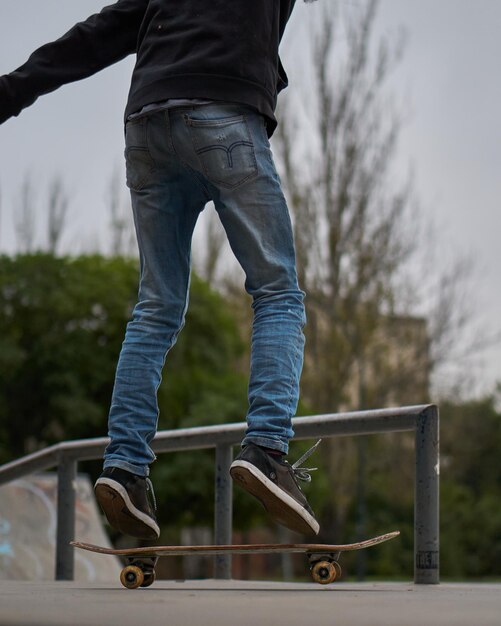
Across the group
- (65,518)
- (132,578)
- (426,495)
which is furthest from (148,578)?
(65,518)

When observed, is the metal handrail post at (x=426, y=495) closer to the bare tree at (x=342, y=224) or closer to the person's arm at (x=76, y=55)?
the person's arm at (x=76, y=55)

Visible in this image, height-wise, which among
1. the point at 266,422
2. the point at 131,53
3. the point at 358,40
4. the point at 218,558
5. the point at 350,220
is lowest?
the point at 218,558

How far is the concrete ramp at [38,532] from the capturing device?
1027cm

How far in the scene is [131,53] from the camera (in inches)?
124

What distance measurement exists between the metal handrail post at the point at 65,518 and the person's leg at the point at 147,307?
1691 millimetres

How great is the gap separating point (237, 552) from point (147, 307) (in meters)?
0.75

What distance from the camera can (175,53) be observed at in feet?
9.38

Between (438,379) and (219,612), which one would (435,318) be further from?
(219,612)

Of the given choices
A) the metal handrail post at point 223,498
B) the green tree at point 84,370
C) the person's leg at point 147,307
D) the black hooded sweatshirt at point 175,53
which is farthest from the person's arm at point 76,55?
the green tree at point 84,370

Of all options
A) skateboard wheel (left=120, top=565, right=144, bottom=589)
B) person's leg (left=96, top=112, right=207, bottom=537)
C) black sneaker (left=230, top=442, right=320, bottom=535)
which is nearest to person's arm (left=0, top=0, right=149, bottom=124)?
person's leg (left=96, top=112, right=207, bottom=537)

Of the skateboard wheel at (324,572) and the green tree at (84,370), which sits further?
the green tree at (84,370)

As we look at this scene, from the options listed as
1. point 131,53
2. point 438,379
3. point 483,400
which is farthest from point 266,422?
point 483,400

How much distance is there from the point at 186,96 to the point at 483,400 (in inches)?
1617

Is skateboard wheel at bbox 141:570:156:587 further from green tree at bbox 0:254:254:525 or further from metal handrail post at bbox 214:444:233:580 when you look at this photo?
green tree at bbox 0:254:254:525
